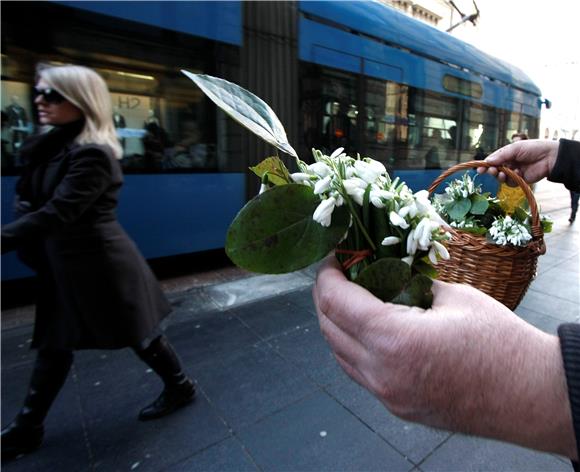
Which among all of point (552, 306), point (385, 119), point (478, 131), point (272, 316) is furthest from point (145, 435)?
point (478, 131)

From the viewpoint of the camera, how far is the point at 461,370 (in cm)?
60

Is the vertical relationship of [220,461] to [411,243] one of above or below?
below

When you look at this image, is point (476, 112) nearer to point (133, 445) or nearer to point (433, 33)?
point (433, 33)

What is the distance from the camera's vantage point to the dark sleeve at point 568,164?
1466 millimetres

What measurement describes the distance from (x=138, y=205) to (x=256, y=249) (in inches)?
148

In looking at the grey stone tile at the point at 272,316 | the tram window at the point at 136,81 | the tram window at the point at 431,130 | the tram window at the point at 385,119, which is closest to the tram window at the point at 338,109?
the tram window at the point at 385,119

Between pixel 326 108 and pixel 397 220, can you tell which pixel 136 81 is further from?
pixel 397 220

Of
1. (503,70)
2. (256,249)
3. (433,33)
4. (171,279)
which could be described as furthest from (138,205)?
(503,70)

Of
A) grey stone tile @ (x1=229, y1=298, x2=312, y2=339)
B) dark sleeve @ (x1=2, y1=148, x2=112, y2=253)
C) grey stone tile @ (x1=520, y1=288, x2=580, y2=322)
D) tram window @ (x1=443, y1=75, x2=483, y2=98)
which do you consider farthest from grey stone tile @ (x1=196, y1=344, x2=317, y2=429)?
tram window @ (x1=443, y1=75, x2=483, y2=98)

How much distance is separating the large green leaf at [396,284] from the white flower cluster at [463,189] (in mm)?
718

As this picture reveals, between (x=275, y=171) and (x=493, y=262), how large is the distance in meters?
0.71

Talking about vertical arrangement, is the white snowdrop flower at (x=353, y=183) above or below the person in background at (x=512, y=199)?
above

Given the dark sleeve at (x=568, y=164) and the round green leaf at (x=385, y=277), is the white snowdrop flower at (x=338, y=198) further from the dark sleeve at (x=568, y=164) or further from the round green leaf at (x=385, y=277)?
the dark sleeve at (x=568, y=164)

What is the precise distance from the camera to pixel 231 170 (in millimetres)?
4668
